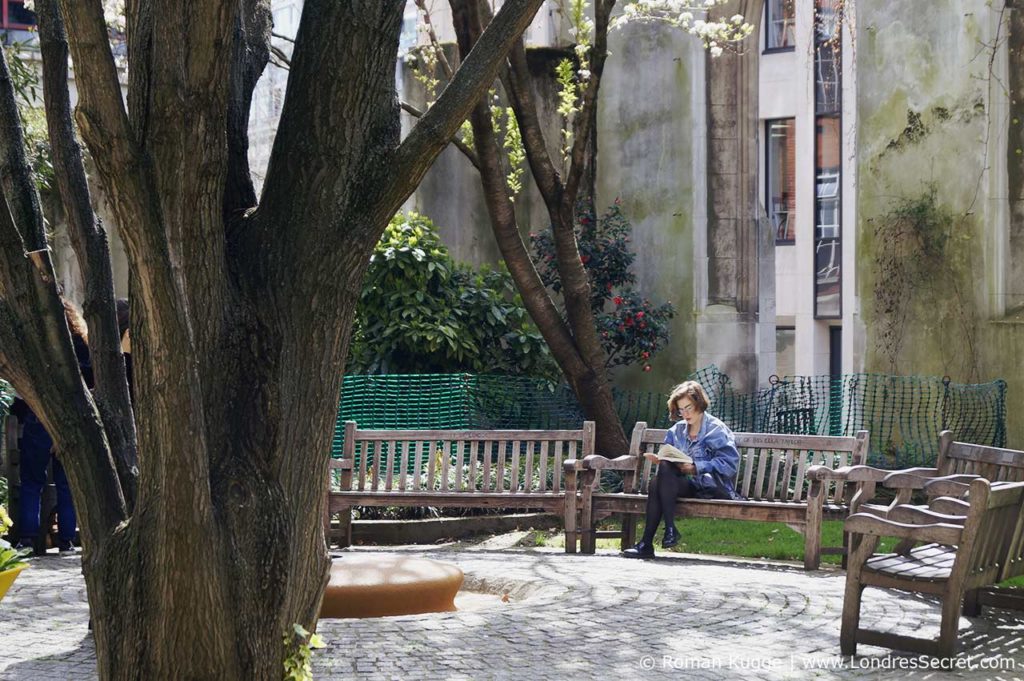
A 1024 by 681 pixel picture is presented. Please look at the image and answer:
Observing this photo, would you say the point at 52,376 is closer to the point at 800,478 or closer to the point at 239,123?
the point at 239,123

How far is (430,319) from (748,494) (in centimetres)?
638

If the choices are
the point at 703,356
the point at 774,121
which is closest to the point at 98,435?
the point at 703,356

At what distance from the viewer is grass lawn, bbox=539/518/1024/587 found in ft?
38.3

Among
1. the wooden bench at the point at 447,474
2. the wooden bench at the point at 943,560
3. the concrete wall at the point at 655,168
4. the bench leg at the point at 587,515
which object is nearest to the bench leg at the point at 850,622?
the wooden bench at the point at 943,560

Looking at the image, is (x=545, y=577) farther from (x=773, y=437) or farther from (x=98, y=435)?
(x=98, y=435)

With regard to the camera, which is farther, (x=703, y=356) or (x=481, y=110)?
(x=703, y=356)

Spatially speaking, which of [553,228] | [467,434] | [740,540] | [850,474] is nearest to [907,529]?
[850,474]

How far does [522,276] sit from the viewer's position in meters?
14.4

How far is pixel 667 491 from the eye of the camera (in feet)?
36.2

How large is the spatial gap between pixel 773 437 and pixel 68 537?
5.76m

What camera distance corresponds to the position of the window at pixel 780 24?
35.2 m

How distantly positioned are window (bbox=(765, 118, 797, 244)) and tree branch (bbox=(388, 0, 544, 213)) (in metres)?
31.2

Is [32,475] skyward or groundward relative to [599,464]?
groundward

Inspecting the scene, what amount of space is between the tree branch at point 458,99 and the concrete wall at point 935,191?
10900 mm
